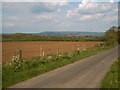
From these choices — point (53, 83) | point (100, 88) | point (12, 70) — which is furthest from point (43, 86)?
point (12, 70)

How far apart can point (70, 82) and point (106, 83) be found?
6.07 feet

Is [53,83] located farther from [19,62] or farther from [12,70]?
[19,62]

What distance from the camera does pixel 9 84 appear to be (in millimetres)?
9758

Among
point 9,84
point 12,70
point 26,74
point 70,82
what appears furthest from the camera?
point 12,70

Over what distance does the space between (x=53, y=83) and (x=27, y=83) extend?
4.26ft

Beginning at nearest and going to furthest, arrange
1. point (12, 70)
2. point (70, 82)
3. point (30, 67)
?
1. point (70, 82)
2. point (12, 70)
3. point (30, 67)

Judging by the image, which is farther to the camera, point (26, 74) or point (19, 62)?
point (19, 62)

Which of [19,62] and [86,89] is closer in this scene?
[86,89]

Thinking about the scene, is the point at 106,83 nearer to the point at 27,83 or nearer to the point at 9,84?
the point at 27,83

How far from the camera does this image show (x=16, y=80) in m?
10.6

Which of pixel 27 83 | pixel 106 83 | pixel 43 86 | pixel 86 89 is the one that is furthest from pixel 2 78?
pixel 106 83

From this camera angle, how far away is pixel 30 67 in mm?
14664

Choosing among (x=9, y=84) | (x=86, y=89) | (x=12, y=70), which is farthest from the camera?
(x=12, y=70)

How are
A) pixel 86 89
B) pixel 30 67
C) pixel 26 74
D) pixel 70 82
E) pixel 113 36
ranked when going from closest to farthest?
pixel 86 89
pixel 70 82
pixel 26 74
pixel 30 67
pixel 113 36
